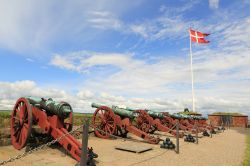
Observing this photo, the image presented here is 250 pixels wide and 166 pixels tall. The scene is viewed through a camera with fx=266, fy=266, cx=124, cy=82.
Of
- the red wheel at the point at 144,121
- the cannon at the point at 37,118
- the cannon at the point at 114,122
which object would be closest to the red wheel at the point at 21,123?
the cannon at the point at 37,118

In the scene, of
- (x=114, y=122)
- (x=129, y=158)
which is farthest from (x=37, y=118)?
(x=114, y=122)

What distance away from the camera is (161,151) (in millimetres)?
10594

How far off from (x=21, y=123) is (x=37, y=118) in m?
0.56

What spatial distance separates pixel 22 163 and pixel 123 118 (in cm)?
792

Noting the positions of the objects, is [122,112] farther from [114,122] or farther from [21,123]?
[21,123]

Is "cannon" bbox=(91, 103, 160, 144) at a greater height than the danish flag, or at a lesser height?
lesser

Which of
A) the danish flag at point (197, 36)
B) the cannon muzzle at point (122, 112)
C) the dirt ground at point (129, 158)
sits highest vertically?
the danish flag at point (197, 36)

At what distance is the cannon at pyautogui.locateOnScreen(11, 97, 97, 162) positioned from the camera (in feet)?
29.5

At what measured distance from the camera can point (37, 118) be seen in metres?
9.64

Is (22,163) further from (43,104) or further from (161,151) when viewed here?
(161,151)

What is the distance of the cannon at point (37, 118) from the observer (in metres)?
9.00

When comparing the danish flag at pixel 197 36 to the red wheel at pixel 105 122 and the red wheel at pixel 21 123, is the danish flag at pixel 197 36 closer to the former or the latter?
the red wheel at pixel 105 122

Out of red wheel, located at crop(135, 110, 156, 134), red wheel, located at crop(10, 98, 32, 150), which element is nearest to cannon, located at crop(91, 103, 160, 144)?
red wheel, located at crop(135, 110, 156, 134)

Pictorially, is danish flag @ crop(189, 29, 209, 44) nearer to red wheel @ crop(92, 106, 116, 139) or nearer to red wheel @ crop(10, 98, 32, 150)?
red wheel @ crop(92, 106, 116, 139)
